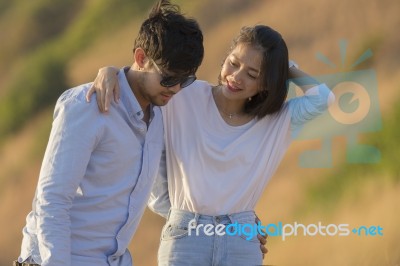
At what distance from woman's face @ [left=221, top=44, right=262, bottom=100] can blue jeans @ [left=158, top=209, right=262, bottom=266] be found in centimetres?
35

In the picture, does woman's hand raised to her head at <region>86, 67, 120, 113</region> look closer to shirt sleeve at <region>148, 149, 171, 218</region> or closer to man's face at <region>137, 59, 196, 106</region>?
man's face at <region>137, 59, 196, 106</region>

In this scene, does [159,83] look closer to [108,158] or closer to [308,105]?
[108,158]

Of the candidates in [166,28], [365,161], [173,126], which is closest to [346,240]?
[365,161]

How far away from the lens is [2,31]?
3955 mm

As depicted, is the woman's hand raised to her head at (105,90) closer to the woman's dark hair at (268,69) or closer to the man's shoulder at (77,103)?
the man's shoulder at (77,103)

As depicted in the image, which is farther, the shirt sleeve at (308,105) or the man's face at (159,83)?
the shirt sleeve at (308,105)

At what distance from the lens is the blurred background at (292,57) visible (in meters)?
3.08

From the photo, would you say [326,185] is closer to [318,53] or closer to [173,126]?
[318,53]

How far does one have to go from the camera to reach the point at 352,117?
10.1 ft

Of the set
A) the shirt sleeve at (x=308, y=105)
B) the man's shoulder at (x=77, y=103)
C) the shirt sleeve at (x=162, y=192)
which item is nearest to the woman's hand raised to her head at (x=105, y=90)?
the man's shoulder at (x=77, y=103)

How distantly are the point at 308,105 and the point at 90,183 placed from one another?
0.82 m

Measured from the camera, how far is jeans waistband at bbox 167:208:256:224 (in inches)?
77.3

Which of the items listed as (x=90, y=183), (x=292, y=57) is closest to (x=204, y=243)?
(x=90, y=183)

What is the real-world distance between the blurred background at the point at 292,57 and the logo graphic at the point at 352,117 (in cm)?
2
